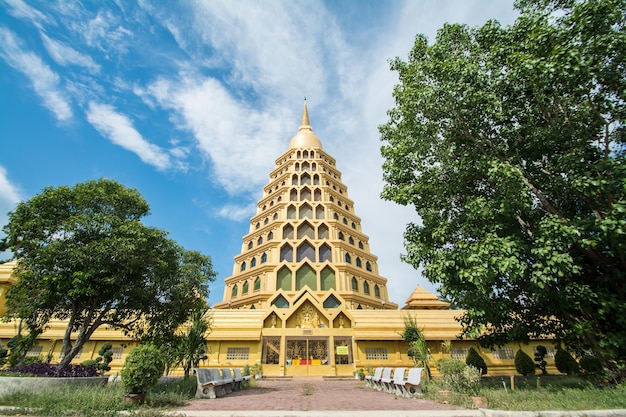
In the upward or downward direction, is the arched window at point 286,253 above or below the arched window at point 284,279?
above

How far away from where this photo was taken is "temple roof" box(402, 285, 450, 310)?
3200 cm

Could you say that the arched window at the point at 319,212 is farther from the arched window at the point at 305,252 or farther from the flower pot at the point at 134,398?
the flower pot at the point at 134,398

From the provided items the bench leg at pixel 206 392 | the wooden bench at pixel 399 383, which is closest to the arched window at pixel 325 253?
the wooden bench at pixel 399 383

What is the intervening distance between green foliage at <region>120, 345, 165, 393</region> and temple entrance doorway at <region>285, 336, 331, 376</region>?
49.7 feet

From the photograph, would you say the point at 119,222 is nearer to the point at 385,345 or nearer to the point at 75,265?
the point at 75,265

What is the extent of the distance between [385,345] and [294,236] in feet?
53.6

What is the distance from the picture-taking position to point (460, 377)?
408 inches

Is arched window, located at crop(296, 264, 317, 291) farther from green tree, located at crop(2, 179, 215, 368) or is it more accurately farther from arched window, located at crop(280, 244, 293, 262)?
green tree, located at crop(2, 179, 215, 368)

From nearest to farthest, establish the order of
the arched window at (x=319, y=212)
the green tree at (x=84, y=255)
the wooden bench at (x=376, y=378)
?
the green tree at (x=84, y=255)
the wooden bench at (x=376, y=378)
the arched window at (x=319, y=212)

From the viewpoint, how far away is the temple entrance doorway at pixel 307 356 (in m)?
23.0

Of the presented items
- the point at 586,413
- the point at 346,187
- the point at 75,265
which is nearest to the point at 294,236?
the point at 346,187

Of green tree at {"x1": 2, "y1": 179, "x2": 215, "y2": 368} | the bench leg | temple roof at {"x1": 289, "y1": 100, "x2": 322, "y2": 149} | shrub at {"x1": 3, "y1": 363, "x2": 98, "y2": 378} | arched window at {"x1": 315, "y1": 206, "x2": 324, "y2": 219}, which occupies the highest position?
temple roof at {"x1": 289, "y1": 100, "x2": 322, "y2": 149}

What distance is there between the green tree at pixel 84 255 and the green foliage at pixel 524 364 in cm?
2219

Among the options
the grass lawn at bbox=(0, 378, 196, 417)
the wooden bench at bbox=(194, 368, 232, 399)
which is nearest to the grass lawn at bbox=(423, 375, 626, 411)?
the wooden bench at bbox=(194, 368, 232, 399)
